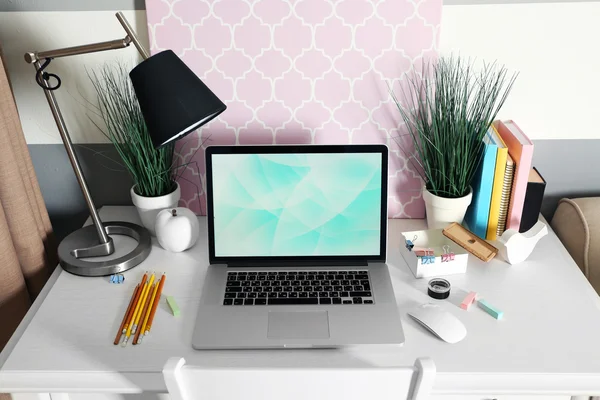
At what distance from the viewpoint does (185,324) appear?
1.16 metres

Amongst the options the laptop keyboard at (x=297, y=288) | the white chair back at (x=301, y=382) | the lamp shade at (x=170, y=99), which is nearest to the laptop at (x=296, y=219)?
the laptop keyboard at (x=297, y=288)

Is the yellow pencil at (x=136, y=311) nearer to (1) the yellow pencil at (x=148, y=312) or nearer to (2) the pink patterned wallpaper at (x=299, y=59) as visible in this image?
(1) the yellow pencil at (x=148, y=312)

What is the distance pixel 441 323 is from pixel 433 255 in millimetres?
209

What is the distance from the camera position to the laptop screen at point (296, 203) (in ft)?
4.27

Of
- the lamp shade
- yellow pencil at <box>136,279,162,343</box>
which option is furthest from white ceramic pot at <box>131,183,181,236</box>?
the lamp shade

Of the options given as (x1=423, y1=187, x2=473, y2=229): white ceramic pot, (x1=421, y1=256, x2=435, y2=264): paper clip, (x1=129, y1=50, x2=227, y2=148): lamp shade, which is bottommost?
(x1=421, y1=256, x2=435, y2=264): paper clip

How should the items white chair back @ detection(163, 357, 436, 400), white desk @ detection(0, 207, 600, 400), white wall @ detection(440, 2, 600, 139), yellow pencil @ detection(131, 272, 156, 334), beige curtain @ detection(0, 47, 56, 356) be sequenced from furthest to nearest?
white wall @ detection(440, 2, 600, 139)
beige curtain @ detection(0, 47, 56, 356)
yellow pencil @ detection(131, 272, 156, 334)
white desk @ detection(0, 207, 600, 400)
white chair back @ detection(163, 357, 436, 400)

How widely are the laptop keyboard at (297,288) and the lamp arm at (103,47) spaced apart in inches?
20.1

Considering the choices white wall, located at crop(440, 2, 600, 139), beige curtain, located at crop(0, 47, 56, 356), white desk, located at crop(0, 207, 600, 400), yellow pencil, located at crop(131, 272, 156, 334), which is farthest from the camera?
white wall, located at crop(440, 2, 600, 139)

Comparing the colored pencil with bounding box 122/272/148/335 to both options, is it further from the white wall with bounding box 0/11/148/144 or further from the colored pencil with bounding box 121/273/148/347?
the white wall with bounding box 0/11/148/144

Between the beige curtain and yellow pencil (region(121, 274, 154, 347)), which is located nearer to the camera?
yellow pencil (region(121, 274, 154, 347))

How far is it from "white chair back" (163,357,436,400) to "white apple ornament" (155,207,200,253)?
502 mm

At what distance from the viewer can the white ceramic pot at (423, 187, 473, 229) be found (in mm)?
1390

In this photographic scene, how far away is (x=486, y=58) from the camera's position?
142 centimetres
